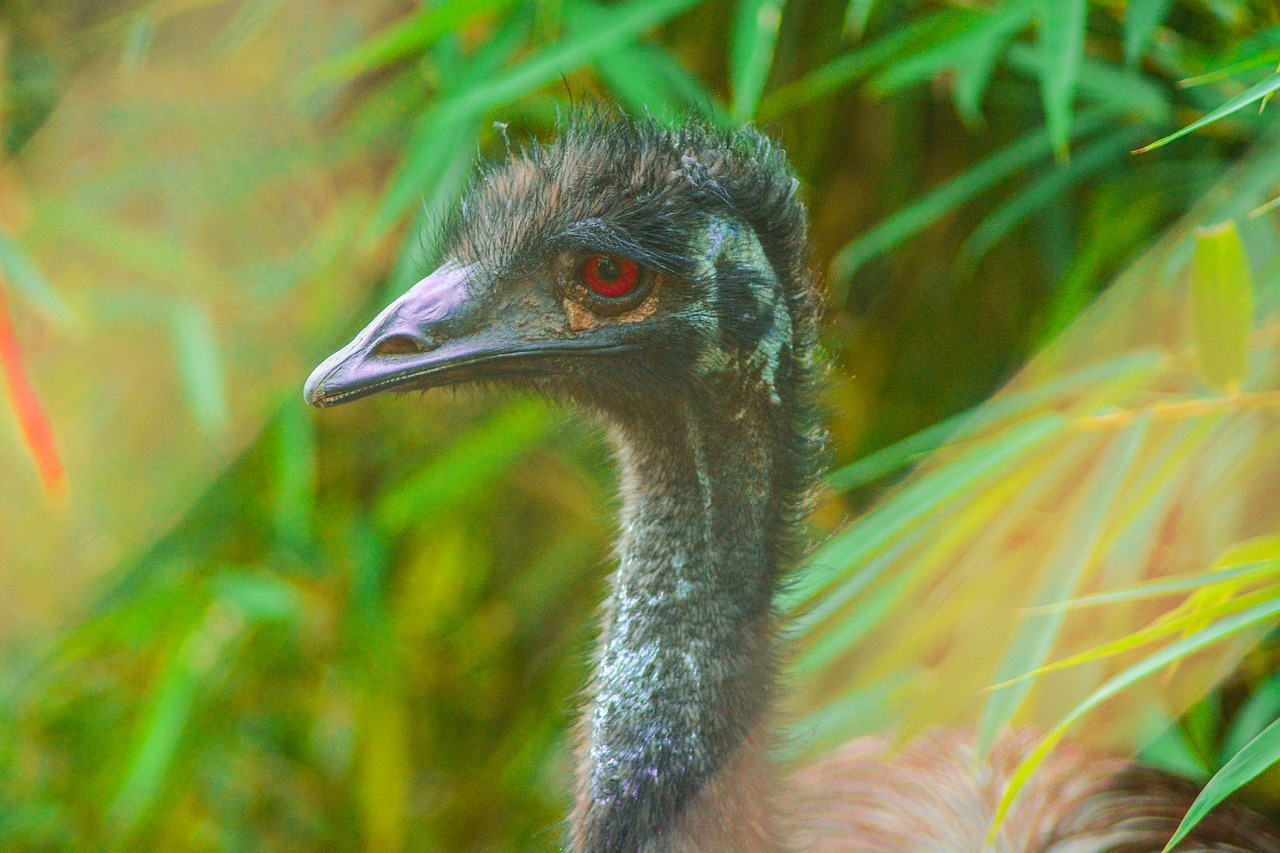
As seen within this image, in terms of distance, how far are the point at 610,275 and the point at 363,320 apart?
1175 mm

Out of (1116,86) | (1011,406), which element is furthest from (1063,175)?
(1011,406)

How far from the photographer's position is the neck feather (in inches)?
46.3

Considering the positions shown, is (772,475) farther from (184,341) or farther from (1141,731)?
(184,341)

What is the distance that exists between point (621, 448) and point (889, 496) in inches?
22.5

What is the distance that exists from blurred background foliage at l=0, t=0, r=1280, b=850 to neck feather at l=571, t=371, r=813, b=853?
0.53 m

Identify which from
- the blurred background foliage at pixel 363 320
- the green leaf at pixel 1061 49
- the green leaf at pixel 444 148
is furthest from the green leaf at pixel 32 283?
the green leaf at pixel 1061 49

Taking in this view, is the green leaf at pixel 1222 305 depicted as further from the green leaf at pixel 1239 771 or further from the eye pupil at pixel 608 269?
the eye pupil at pixel 608 269

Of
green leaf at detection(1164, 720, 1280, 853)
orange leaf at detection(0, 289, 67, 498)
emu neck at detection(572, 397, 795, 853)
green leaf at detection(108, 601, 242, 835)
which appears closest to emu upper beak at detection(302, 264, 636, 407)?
emu neck at detection(572, 397, 795, 853)

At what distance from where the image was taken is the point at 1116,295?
1.93 meters

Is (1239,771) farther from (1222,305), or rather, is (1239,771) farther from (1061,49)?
(1061,49)

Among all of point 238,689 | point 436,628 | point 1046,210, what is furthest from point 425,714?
point 1046,210

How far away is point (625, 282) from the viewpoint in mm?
1230

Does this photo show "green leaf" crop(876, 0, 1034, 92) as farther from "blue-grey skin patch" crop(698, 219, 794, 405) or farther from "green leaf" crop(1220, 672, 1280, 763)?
"green leaf" crop(1220, 672, 1280, 763)

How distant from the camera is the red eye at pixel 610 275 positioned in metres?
1.22
